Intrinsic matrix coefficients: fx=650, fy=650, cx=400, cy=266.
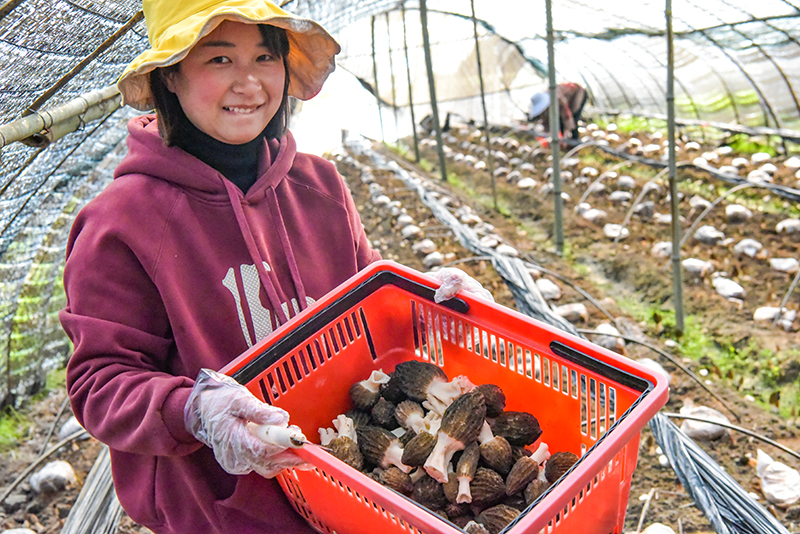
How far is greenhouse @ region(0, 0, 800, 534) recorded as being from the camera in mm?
1558

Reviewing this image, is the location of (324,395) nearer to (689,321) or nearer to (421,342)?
(421,342)

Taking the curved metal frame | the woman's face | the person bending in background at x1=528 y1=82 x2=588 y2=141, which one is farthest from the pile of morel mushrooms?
the person bending in background at x1=528 y1=82 x2=588 y2=141

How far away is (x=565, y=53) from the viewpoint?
10195 millimetres

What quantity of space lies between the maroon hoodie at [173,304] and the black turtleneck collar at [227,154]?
0.04m

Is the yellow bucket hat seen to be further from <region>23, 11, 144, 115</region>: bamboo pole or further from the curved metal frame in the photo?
the curved metal frame

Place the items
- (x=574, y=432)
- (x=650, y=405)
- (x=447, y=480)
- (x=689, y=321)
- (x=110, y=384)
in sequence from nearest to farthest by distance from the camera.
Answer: (x=650, y=405)
(x=110, y=384)
(x=447, y=480)
(x=574, y=432)
(x=689, y=321)

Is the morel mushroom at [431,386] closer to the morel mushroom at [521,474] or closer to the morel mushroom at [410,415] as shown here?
the morel mushroom at [410,415]

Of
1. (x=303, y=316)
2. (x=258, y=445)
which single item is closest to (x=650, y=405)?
(x=258, y=445)

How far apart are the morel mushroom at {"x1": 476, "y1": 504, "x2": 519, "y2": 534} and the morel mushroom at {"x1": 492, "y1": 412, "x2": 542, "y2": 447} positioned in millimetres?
222

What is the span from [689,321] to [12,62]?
11.8 feet

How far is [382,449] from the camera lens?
167 centimetres

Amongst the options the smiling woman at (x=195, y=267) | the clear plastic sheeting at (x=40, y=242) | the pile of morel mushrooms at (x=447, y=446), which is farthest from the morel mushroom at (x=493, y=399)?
the clear plastic sheeting at (x=40, y=242)

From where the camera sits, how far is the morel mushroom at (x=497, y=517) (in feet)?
4.58

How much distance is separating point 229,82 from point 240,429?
32.9 inches
